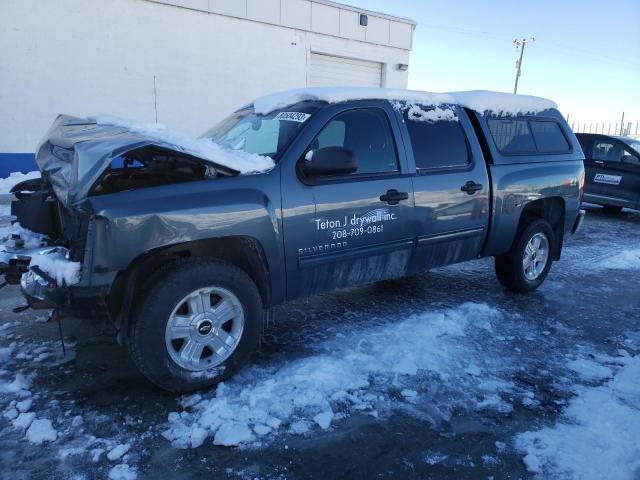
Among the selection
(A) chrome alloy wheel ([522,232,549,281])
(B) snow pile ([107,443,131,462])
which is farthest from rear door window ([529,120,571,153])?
(B) snow pile ([107,443,131,462])

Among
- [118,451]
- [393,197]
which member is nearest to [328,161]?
[393,197]

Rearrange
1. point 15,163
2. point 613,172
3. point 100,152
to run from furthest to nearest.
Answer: point 15,163 < point 613,172 < point 100,152

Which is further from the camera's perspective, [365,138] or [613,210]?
[613,210]

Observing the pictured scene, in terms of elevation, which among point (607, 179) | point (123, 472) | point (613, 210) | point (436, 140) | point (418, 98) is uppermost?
point (418, 98)

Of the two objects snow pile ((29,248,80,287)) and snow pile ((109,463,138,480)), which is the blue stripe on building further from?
snow pile ((109,463,138,480))

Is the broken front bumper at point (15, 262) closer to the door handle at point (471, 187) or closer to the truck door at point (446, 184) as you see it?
the truck door at point (446, 184)

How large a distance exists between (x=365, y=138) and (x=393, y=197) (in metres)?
0.51

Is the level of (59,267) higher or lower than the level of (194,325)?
higher

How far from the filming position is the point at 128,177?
12.3 ft

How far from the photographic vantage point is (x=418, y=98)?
4238 millimetres

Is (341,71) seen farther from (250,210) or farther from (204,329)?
(204,329)

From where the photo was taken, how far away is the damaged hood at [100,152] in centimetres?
277

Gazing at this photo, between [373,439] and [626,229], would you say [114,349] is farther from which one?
[626,229]

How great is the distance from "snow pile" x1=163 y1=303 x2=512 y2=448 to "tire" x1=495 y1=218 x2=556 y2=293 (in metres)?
1.33
